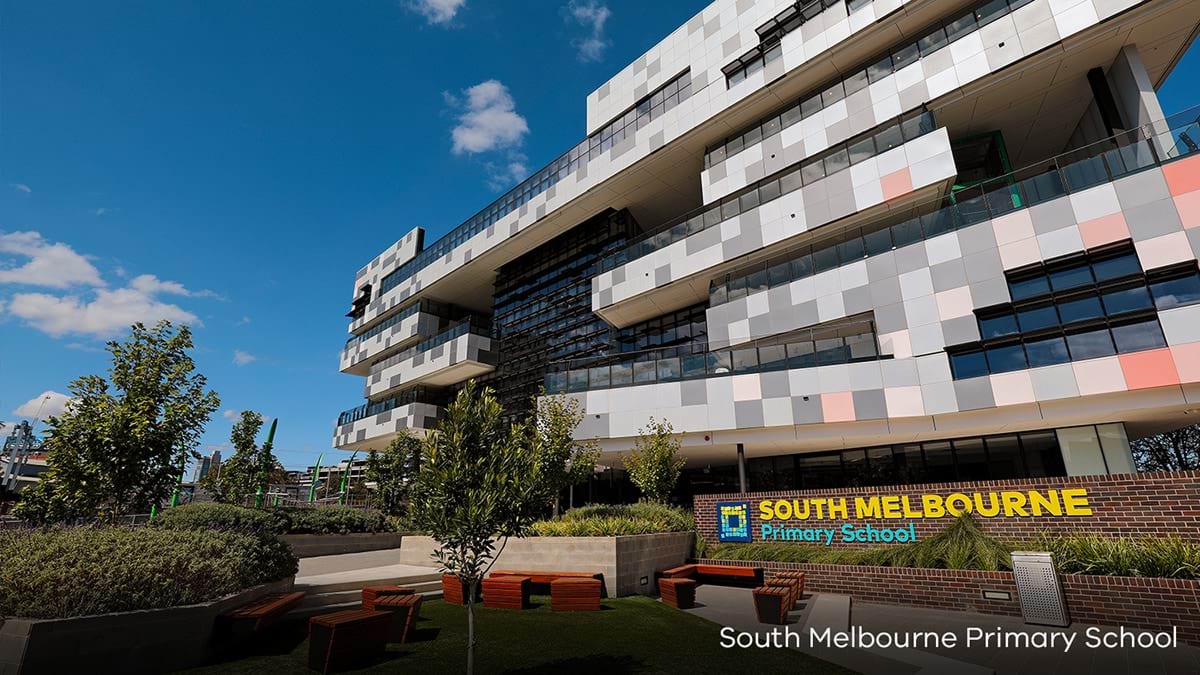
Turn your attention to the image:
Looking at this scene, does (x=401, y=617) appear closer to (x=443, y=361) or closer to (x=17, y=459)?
(x=443, y=361)

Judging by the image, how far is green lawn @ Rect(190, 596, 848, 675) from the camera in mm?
7496

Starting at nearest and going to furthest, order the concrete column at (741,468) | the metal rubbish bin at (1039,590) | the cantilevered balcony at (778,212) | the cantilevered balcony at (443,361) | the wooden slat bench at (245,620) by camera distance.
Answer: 1. the wooden slat bench at (245,620)
2. the metal rubbish bin at (1039,590)
3. the cantilevered balcony at (778,212)
4. the concrete column at (741,468)
5. the cantilevered balcony at (443,361)

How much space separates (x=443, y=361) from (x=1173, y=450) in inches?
1989

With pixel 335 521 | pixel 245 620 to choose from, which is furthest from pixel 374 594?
pixel 335 521

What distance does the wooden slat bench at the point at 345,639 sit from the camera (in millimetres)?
7168

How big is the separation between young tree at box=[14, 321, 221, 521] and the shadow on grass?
10.7 metres

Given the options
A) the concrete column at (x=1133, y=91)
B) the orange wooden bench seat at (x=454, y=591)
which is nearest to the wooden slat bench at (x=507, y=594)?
the orange wooden bench seat at (x=454, y=591)

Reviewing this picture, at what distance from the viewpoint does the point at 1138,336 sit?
46.0 ft

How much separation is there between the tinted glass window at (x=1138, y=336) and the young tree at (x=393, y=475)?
31.0 metres

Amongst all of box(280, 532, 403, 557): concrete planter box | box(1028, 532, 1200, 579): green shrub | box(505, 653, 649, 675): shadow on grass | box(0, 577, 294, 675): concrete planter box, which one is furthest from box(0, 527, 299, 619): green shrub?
box(1028, 532, 1200, 579): green shrub

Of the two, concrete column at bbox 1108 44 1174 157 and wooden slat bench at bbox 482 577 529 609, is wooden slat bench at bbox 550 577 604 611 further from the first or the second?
concrete column at bbox 1108 44 1174 157

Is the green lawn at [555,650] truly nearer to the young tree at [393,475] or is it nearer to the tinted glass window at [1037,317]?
the tinted glass window at [1037,317]

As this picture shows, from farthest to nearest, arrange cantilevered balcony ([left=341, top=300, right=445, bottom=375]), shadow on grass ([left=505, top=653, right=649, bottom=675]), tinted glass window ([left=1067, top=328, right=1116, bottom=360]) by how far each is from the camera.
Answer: cantilevered balcony ([left=341, top=300, right=445, bottom=375]), tinted glass window ([left=1067, top=328, right=1116, bottom=360]), shadow on grass ([left=505, top=653, right=649, bottom=675])

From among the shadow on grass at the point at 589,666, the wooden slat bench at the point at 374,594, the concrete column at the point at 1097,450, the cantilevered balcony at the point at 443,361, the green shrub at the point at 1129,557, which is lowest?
the shadow on grass at the point at 589,666
